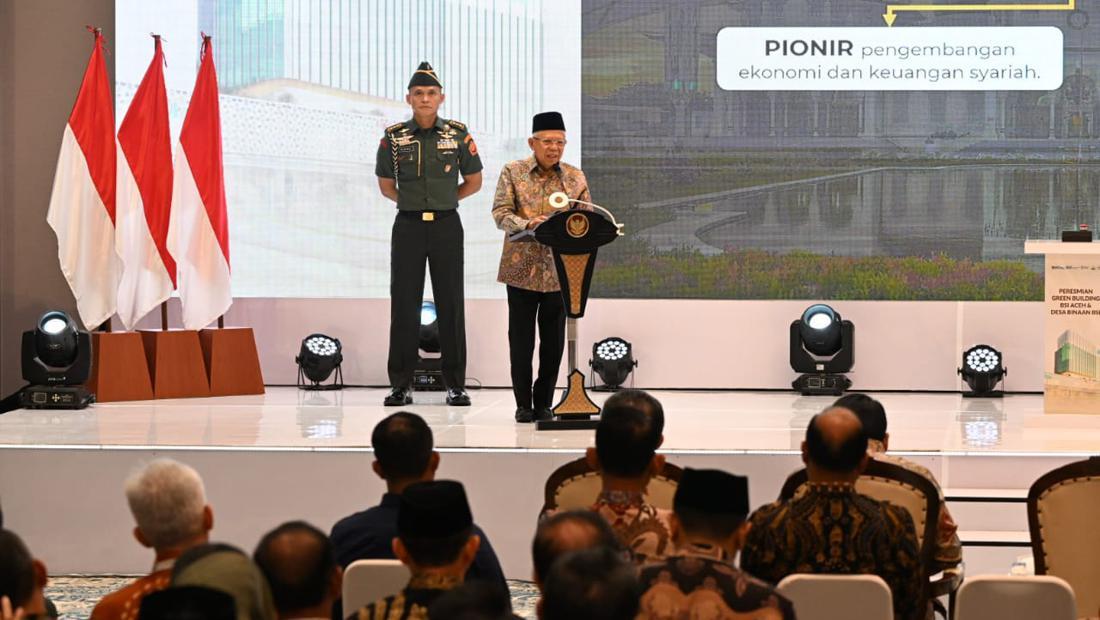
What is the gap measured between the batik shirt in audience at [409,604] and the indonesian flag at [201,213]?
240 inches

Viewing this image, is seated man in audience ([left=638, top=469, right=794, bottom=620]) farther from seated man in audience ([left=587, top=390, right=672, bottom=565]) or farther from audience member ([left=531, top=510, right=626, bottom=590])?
seated man in audience ([left=587, top=390, right=672, bottom=565])

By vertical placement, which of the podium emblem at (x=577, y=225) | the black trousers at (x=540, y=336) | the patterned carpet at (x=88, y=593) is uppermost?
the podium emblem at (x=577, y=225)

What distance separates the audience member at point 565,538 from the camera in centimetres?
243

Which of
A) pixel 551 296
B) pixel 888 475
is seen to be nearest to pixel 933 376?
pixel 551 296

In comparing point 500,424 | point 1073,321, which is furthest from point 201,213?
point 1073,321

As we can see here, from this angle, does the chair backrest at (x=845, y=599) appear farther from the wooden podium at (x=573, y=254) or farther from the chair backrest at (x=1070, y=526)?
the wooden podium at (x=573, y=254)

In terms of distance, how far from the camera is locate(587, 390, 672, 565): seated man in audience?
3039 millimetres

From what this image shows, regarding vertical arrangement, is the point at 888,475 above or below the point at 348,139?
below

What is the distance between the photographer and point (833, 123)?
29.1 ft

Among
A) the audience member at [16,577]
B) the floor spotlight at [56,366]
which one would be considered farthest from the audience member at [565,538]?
the floor spotlight at [56,366]

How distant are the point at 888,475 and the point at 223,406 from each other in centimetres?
487

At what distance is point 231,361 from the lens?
8.42 metres

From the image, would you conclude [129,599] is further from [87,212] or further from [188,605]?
[87,212]

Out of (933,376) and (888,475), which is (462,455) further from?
(933,376)
